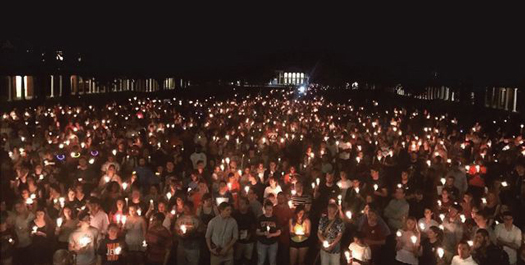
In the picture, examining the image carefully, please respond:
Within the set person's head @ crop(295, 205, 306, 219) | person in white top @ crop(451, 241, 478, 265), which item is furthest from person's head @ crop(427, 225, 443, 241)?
person's head @ crop(295, 205, 306, 219)

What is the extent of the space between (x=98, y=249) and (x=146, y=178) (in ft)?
13.0

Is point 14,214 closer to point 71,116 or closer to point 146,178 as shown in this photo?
point 146,178

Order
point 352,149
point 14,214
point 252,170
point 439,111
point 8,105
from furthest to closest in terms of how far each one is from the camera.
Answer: point 439,111, point 8,105, point 352,149, point 252,170, point 14,214

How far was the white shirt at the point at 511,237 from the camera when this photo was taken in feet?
25.7

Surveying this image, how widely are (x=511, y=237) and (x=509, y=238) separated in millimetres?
27

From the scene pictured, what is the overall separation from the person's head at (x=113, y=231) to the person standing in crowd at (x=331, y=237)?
2.54 meters

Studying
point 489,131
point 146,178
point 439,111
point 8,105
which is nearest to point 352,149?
point 146,178

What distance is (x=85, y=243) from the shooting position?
7223mm

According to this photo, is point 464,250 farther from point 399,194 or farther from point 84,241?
point 84,241

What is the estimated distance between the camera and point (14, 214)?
27.1ft

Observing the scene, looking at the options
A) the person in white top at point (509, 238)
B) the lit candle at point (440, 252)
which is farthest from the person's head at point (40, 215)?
the person in white top at point (509, 238)

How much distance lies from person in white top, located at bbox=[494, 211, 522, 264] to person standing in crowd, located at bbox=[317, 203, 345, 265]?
1.95 metres

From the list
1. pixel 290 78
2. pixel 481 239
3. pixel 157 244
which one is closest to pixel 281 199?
pixel 157 244

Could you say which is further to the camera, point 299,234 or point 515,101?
point 515,101
